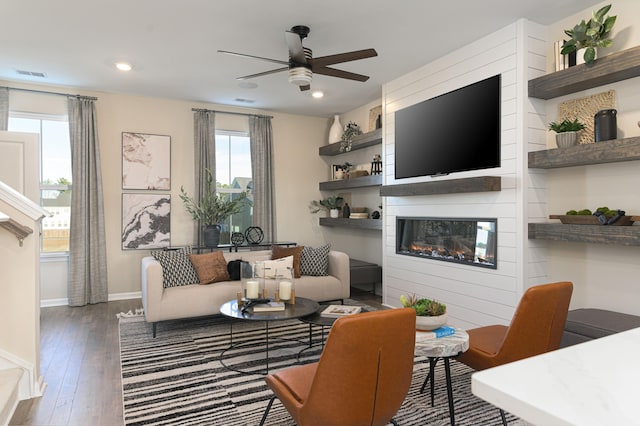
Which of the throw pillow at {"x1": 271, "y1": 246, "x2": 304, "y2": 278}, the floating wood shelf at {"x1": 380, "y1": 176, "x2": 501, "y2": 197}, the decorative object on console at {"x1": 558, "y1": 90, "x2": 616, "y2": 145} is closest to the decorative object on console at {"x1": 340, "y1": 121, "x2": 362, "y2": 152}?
the floating wood shelf at {"x1": 380, "y1": 176, "x2": 501, "y2": 197}

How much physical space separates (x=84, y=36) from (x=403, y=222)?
12.5 feet

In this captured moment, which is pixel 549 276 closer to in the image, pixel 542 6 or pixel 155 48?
pixel 542 6

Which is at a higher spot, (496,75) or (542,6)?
(542,6)

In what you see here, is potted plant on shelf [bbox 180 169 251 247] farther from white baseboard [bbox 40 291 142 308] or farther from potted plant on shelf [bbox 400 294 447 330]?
potted plant on shelf [bbox 400 294 447 330]

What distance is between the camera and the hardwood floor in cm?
241

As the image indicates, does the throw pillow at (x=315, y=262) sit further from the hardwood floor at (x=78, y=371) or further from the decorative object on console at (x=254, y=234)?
the hardwood floor at (x=78, y=371)

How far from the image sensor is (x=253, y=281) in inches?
135

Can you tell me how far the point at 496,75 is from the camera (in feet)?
12.0

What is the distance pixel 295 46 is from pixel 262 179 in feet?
11.3

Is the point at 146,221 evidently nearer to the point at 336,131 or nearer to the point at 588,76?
the point at 336,131

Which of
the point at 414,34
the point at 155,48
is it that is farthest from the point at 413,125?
the point at 155,48

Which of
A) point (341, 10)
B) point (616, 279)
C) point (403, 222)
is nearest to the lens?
point (616, 279)

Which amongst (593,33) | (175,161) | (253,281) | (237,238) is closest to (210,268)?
(253,281)

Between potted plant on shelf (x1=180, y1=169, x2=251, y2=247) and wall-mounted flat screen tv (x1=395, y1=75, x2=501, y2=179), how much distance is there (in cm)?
257
